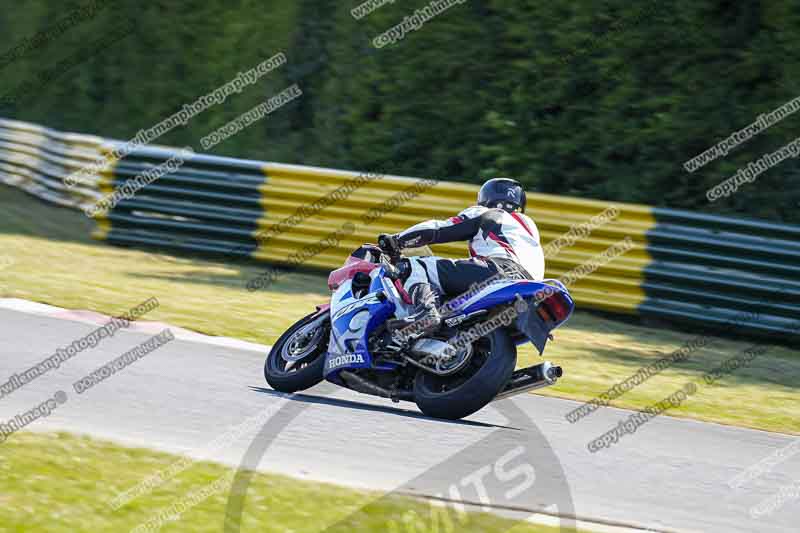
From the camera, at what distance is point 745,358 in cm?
1200

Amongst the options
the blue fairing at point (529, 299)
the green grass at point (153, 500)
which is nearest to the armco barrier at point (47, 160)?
the blue fairing at point (529, 299)

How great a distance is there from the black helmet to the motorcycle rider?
0.18ft

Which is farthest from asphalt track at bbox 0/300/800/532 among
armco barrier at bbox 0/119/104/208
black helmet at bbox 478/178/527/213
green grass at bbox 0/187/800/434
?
armco barrier at bbox 0/119/104/208

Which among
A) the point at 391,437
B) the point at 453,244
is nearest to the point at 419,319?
the point at 391,437

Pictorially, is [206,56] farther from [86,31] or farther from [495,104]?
[495,104]

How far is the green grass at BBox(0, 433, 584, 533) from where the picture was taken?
5547mm

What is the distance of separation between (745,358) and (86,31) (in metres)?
17.3

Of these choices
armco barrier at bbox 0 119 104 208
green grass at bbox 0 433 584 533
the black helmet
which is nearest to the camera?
green grass at bbox 0 433 584 533

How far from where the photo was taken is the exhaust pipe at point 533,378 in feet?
26.0

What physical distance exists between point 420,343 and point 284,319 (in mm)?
4079

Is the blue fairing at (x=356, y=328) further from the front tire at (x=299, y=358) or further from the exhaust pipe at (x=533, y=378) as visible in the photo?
the exhaust pipe at (x=533, y=378)

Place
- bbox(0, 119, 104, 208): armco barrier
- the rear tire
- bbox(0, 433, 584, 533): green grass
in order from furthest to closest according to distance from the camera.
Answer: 1. bbox(0, 119, 104, 208): armco barrier
2. the rear tire
3. bbox(0, 433, 584, 533): green grass

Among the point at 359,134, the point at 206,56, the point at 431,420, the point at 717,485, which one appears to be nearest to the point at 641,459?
the point at 717,485

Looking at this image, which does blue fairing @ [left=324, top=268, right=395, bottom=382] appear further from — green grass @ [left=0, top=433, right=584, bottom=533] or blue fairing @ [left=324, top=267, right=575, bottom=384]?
green grass @ [left=0, top=433, right=584, bottom=533]
